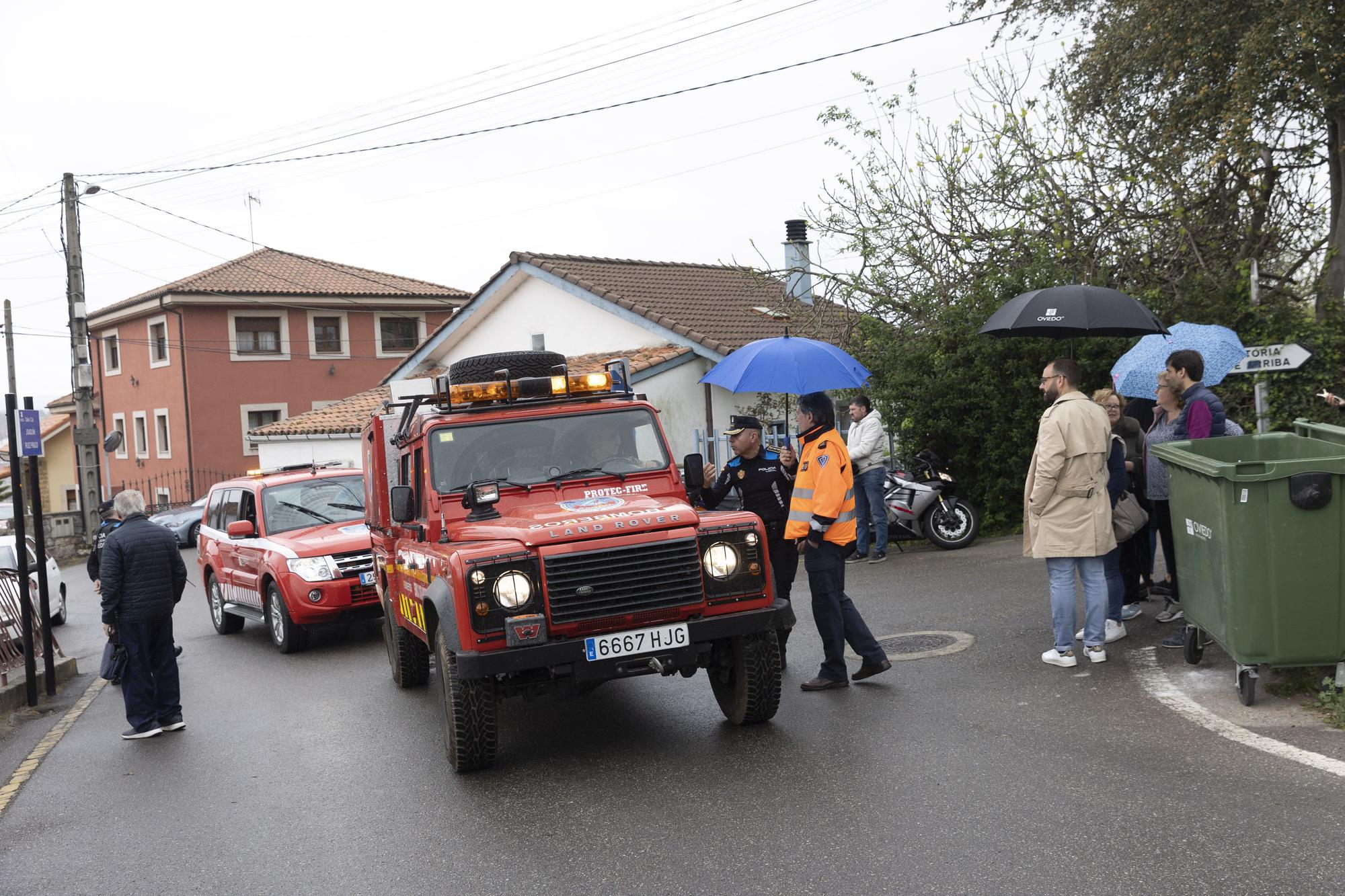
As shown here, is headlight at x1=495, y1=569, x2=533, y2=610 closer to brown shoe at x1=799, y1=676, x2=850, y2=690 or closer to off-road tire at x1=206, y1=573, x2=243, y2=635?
brown shoe at x1=799, y1=676, x2=850, y2=690

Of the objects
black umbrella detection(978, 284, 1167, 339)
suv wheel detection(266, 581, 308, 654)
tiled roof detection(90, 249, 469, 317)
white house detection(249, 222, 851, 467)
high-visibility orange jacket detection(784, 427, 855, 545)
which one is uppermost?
tiled roof detection(90, 249, 469, 317)

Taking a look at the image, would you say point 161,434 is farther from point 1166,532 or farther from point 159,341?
point 1166,532

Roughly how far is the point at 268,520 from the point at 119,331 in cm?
→ 3683

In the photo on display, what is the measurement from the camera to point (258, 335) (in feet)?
136

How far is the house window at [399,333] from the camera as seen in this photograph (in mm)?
43906

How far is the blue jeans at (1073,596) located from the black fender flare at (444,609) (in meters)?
3.63

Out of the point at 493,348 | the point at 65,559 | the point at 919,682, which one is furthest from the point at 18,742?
the point at 65,559

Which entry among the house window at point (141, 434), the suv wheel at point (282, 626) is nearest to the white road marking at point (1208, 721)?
the suv wheel at point (282, 626)

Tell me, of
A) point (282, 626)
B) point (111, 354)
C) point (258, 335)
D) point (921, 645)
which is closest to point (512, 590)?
point (921, 645)

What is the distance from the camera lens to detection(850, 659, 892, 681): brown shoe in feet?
24.8

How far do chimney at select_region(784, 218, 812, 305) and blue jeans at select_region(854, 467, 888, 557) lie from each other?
4.43 metres

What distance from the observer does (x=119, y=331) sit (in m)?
44.6

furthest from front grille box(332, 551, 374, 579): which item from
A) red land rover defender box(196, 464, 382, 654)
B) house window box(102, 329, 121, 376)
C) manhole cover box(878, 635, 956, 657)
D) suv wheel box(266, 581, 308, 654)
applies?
house window box(102, 329, 121, 376)

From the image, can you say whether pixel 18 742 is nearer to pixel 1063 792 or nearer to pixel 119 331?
pixel 1063 792
